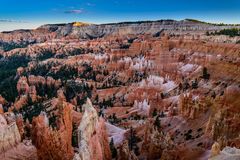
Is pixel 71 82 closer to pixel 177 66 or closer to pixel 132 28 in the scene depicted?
pixel 177 66

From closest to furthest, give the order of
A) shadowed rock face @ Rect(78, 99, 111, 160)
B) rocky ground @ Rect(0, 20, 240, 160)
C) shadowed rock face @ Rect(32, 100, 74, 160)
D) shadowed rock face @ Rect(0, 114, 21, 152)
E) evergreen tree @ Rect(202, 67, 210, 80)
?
1. shadowed rock face @ Rect(78, 99, 111, 160)
2. shadowed rock face @ Rect(0, 114, 21, 152)
3. rocky ground @ Rect(0, 20, 240, 160)
4. shadowed rock face @ Rect(32, 100, 74, 160)
5. evergreen tree @ Rect(202, 67, 210, 80)

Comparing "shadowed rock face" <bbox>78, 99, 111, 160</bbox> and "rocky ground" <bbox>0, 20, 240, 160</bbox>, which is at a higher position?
"shadowed rock face" <bbox>78, 99, 111, 160</bbox>

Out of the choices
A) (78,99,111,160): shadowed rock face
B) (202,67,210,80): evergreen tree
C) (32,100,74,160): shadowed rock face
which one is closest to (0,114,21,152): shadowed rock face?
(32,100,74,160): shadowed rock face

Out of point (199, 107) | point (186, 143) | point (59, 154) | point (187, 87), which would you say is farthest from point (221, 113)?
point (187, 87)

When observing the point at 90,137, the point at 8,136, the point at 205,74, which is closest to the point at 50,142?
the point at 8,136

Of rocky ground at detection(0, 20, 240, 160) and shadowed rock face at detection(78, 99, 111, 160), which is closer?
shadowed rock face at detection(78, 99, 111, 160)

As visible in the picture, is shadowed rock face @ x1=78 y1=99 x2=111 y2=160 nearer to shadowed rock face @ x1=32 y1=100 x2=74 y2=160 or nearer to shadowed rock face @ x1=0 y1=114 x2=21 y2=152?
shadowed rock face @ x1=32 y1=100 x2=74 y2=160

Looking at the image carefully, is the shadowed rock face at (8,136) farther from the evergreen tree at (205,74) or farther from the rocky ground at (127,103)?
the evergreen tree at (205,74)

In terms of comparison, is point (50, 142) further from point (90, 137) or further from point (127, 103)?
point (127, 103)
